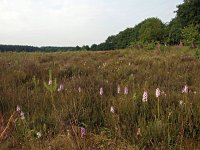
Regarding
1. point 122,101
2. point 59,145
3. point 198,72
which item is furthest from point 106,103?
point 198,72

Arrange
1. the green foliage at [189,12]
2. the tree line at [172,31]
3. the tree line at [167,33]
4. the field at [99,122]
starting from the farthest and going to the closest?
the green foliage at [189,12], the tree line at [167,33], the tree line at [172,31], the field at [99,122]

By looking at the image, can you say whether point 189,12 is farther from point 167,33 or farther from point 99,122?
point 99,122

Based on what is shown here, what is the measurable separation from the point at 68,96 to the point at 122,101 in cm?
87

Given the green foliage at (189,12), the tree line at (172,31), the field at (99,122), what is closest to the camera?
the field at (99,122)

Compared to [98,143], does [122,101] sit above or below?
above

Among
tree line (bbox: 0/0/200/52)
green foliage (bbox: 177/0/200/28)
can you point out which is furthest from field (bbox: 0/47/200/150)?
green foliage (bbox: 177/0/200/28)

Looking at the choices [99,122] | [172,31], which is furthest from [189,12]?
[99,122]

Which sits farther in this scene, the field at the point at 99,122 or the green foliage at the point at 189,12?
the green foliage at the point at 189,12

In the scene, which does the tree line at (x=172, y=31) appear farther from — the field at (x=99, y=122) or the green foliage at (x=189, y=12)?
the field at (x=99, y=122)

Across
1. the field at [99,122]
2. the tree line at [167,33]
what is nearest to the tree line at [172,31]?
the tree line at [167,33]

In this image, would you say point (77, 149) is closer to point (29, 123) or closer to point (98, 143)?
point (98, 143)

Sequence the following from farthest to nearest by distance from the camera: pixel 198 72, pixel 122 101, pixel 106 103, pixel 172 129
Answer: pixel 198 72, pixel 106 103, pixel 122 101, pixel 172 129

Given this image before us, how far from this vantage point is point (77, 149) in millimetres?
3018

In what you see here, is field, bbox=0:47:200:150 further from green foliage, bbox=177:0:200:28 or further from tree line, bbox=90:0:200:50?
green foliage, bbox=177:0:200:28
